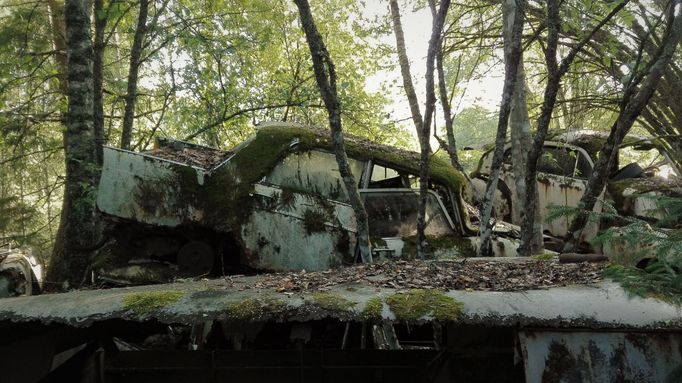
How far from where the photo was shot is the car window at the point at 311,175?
535 cm

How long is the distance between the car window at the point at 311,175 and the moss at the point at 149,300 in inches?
103

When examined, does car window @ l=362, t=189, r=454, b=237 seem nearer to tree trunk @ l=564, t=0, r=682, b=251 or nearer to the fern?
tree trunk @ l=564, t=0, r=682, b=251

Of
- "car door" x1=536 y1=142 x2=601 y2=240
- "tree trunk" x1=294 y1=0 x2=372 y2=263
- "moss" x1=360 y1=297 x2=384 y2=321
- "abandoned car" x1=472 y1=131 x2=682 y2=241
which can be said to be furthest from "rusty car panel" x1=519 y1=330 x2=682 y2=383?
"car door" x1=536 y1=142 x2=601 y2=240

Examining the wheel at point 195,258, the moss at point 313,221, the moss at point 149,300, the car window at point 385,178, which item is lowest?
the moss at point 149,300

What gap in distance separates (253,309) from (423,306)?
0.82 m

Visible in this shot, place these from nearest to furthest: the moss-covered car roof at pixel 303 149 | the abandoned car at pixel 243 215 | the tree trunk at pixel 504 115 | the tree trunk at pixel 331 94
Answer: the tree trunk at pixel 331 94 → the tree trunk at pixel 504 115 → the abandoned car at pixel 243 215 → the moss-covered car roof at pixel 303 149

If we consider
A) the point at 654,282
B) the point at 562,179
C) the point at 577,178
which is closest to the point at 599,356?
the point at 654,282

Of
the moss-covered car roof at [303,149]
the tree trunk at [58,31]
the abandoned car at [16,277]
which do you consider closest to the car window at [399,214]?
the moss-covered car roof at [303,149]

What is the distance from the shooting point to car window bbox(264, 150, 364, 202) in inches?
211

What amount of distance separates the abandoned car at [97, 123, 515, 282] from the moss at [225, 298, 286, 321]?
2383mm

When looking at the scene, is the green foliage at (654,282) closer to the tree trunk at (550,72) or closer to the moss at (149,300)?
the tree trunk at (550,72)

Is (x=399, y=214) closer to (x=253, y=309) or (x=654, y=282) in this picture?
(x=654, y=282)

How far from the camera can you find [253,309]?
2518mm

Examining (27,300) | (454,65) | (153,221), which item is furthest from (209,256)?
(454,65)
